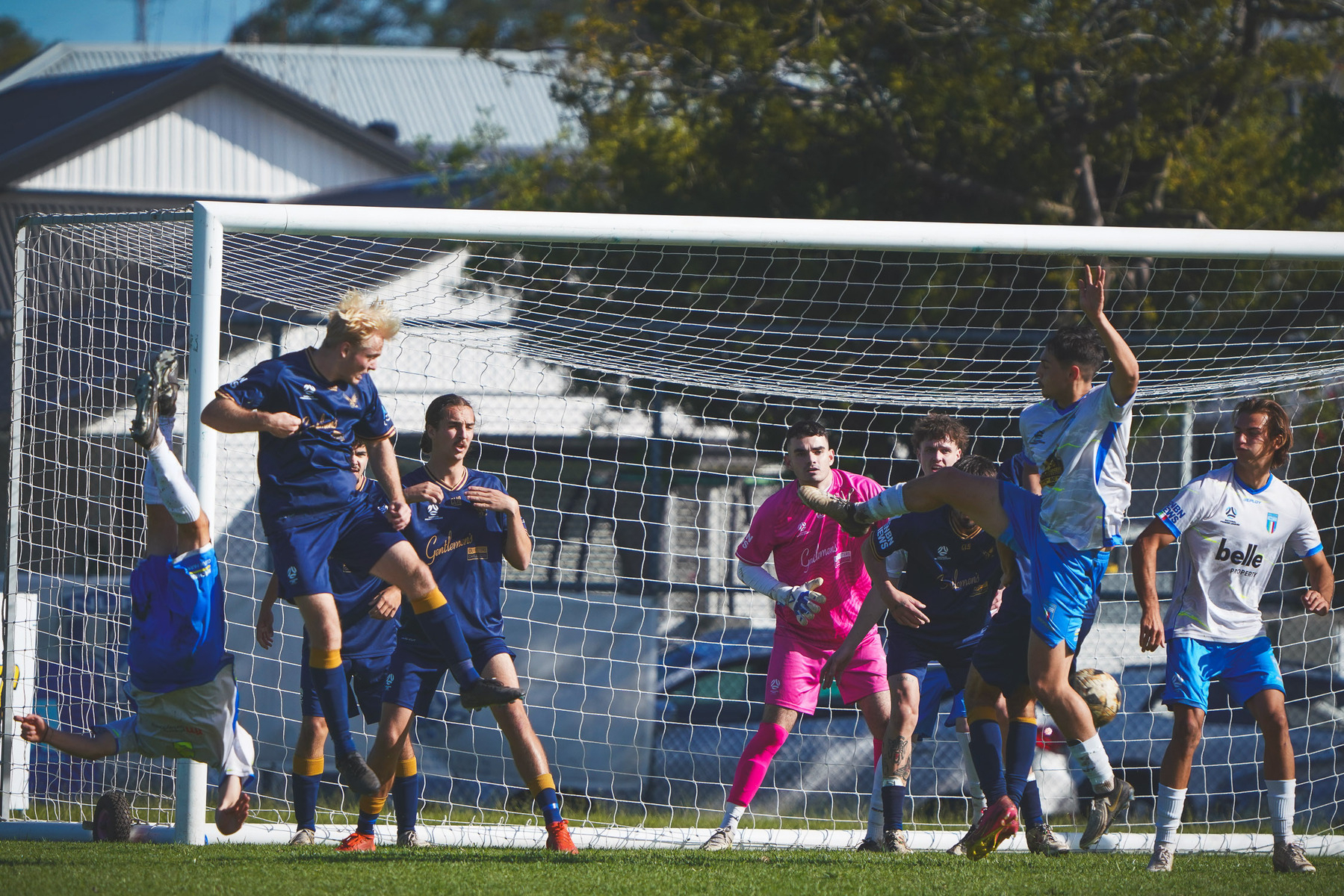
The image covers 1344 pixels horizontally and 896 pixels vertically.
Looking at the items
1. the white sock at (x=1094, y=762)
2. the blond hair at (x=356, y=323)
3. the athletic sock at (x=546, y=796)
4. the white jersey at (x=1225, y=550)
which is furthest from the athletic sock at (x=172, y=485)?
the white jersey at (x=1225, y=550)

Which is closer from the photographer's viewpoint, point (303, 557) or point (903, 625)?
point (303, 557)

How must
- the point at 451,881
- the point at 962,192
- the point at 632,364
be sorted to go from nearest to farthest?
1. the point at 451,881
2. the point at 632,364
3. the point at 962,192

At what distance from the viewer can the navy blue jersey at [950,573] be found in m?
5.68

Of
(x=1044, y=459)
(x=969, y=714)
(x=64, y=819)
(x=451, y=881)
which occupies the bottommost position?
(x=64, y=819)

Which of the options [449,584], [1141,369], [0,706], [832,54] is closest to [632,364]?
[449,584]

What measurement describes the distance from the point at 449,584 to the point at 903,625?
81.5 inches

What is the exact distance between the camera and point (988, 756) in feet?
16.5

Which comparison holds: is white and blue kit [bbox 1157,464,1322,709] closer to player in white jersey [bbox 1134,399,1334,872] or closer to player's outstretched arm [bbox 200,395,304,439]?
player in white jersey [bbox 1134,399,1334,872]

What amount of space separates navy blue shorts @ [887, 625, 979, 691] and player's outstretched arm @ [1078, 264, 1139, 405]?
5.15ft

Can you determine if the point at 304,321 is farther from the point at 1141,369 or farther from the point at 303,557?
the point at 1141,369

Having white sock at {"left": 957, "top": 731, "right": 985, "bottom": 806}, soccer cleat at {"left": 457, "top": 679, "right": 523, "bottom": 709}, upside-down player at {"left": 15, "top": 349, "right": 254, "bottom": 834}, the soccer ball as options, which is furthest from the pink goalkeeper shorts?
upside-down player at {"left": 15, "top": 349, "right": 254, "bottom": 834}

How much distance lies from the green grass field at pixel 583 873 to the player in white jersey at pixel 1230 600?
13.5 inches

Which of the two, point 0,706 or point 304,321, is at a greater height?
point 304,321

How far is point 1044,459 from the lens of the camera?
4844mm
